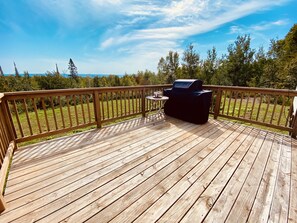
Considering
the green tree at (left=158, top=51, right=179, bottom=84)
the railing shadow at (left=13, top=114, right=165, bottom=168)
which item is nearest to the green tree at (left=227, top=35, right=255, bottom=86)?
the green tree at (left=158, top=51, right=179, bottom=84)

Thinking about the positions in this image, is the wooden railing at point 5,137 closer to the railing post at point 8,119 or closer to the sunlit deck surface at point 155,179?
the railing post at point 8,119

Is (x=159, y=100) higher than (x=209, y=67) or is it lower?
lower

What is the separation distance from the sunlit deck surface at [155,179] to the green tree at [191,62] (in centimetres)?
1285

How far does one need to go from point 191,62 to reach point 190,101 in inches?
503

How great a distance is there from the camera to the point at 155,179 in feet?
5.21

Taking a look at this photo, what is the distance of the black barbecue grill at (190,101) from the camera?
3.23 meters

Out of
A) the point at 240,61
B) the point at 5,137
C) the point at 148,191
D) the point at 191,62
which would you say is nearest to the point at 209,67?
the point at 191,62

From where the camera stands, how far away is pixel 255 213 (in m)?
1.20

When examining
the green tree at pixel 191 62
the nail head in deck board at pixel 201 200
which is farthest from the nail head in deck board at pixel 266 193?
the green tree at pixel 191 62

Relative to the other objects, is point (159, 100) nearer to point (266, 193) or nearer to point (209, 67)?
point (266, 193)

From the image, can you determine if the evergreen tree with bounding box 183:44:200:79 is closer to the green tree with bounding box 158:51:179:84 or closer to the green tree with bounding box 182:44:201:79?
the green tree with bounding box 182:44:201:79

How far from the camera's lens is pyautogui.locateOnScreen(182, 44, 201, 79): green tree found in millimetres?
14117

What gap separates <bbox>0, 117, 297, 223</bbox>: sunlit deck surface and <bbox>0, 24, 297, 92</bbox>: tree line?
912cm

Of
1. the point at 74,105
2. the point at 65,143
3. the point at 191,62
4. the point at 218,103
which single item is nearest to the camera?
the point at 65,143
